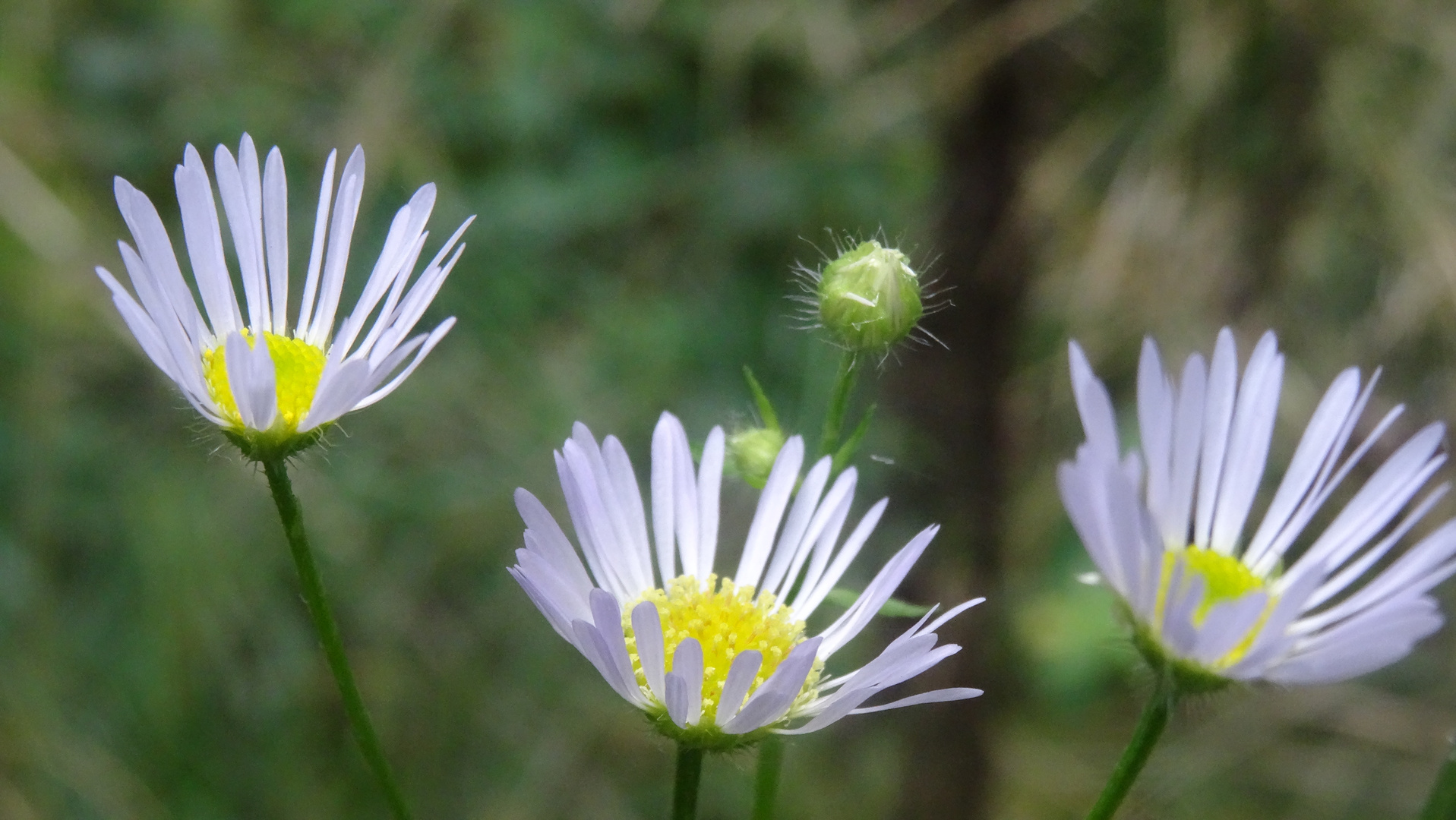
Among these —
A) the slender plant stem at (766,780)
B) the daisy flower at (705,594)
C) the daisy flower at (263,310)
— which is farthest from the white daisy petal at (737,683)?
the daisy flower at (263,310)

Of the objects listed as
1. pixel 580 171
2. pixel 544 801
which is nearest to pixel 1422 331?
pixel 580 171

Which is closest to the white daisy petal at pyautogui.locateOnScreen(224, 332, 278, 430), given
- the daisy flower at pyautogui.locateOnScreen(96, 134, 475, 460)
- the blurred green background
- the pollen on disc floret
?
the daisy flower at pyautogui.locateOnScreen(96, 134, 475, 460)

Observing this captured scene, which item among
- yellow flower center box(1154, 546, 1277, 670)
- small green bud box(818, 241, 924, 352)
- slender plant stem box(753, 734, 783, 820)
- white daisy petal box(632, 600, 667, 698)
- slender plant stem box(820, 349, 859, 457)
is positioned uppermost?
small green bud box(818, 241, 924, 352)

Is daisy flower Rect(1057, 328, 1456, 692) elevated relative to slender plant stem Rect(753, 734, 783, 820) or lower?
elevated

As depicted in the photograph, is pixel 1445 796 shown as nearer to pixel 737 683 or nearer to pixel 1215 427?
pixel 1215 427

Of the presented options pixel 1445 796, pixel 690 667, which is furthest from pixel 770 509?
pixel 1445 796

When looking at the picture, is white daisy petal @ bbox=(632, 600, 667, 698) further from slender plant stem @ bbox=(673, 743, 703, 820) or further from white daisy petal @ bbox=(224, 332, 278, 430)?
white daisy petal @ bbox=(224, 332, 278, 430)

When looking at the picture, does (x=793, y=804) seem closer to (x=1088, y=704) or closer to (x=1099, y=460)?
(x=1088, y=704)
